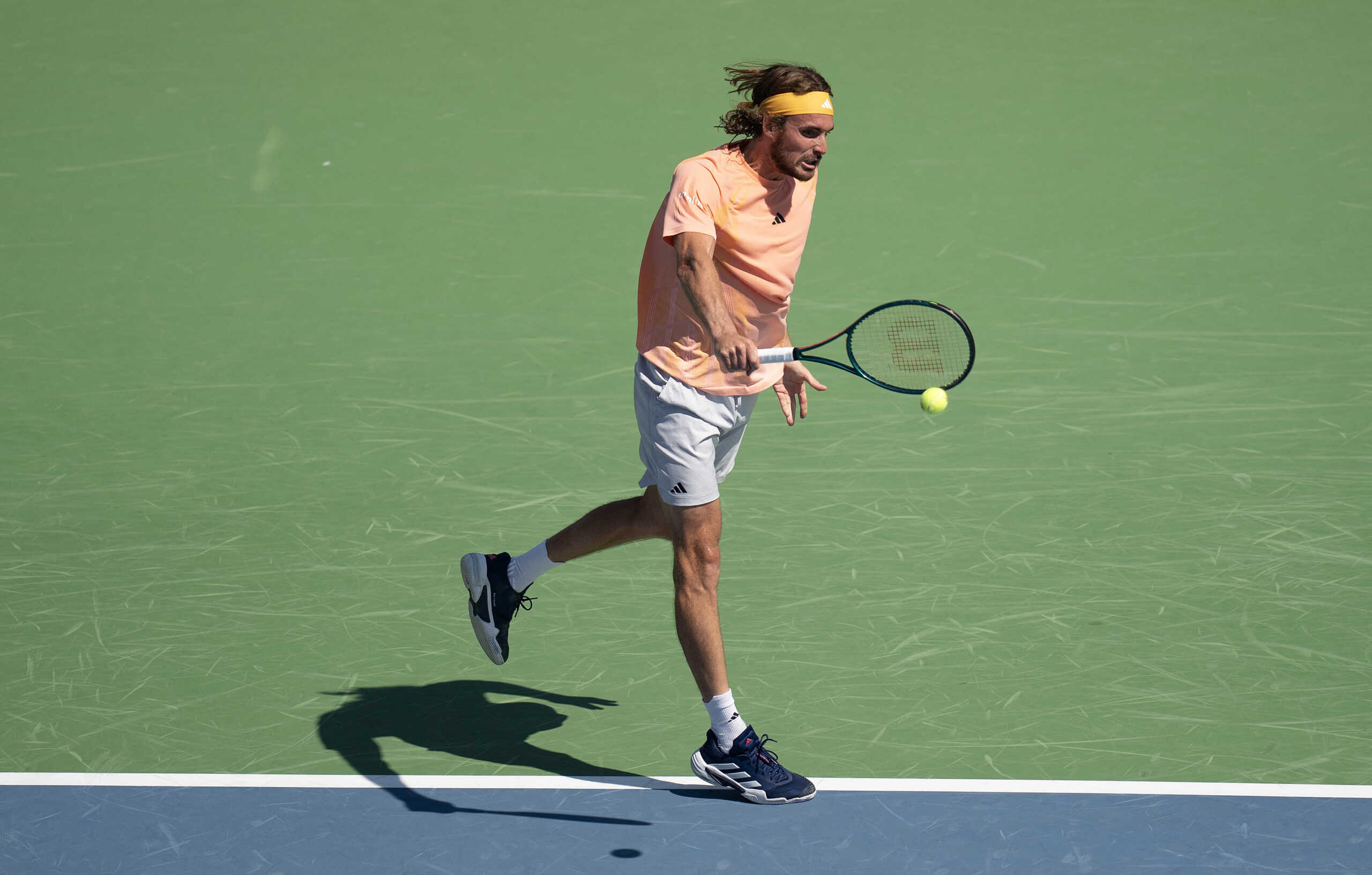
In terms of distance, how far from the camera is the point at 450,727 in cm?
439

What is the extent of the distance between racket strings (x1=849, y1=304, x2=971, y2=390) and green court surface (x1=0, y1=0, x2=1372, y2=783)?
0.84 meters

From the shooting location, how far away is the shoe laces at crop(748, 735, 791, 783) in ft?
12.9

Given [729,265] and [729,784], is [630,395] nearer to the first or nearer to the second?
[729,265]

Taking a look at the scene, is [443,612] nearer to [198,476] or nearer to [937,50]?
[198,476]

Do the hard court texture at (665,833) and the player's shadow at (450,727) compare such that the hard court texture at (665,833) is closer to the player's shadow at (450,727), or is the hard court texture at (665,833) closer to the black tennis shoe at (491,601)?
the player's shadow at (450,727)

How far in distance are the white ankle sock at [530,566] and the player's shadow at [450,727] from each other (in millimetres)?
318

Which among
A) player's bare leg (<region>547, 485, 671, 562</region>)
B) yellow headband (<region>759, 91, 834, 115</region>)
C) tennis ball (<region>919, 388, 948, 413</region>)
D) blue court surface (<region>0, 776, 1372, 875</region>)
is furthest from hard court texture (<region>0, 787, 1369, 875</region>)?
yellow headband (<region>759, 91, 834, 115</region>)

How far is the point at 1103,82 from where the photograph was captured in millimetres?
9570

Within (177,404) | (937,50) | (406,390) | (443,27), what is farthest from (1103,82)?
(177,404)

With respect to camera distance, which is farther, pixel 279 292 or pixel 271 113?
pixel 271 113

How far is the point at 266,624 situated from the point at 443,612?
57cm

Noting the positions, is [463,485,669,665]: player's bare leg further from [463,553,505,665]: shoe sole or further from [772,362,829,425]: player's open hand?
[772,362,829,425]: player's open hand

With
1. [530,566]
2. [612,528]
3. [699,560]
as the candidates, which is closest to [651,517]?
[612,528]

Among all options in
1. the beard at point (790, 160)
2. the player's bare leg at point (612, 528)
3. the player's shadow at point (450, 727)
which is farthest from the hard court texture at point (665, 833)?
the beard at point (790, 160)
